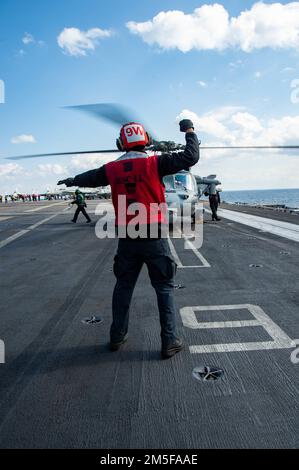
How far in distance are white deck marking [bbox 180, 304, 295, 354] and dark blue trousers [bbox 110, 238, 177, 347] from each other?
0.41m

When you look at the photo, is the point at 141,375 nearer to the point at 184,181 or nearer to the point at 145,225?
the point at 145,225

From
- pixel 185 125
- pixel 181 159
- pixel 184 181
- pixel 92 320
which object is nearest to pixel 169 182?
pixel 184 181

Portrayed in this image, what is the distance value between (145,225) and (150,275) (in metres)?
0.51

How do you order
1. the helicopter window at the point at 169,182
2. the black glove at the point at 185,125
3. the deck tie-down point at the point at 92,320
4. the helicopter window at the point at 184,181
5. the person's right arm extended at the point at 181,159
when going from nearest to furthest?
the person's right arm extended at the point at 181,159 → the black glove at the point at 185,125 → the deck tie-down point at the point at 92,320 → the helicopter window at the point at 169,182 → the helicopter window at the point at 184,181

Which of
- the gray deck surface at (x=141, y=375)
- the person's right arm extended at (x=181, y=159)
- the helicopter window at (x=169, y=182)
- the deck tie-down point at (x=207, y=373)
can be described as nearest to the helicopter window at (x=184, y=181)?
the helicopter window at (x=169, y=182)

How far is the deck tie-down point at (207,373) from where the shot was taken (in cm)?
284

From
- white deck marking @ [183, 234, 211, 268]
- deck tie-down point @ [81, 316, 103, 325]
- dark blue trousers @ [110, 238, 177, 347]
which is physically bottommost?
deck tie-down point @ [81, 316, 103, 325]

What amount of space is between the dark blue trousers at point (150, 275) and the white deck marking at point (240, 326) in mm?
415

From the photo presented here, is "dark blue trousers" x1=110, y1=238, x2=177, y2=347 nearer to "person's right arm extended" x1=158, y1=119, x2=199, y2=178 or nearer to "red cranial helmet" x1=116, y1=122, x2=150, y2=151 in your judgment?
"person's right arm extended" x1=158, y1=119, x2=199, y2=178

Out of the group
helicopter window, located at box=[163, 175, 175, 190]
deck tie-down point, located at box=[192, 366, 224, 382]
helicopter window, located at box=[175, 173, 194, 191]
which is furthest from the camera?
helicopter window, located at box=[175, 173, 194, 191]

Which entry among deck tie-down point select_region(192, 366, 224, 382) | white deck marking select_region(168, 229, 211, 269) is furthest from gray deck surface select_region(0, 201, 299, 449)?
white deck marking select_region(168, 229, 211, 269)

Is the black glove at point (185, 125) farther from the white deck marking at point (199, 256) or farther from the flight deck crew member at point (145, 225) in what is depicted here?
the white deck marking at point (199, 256)

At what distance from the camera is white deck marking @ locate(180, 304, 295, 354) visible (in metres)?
3.37

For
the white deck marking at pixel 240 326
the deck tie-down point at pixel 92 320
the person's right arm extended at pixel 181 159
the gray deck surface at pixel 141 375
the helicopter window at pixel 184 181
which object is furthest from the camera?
the helicopter window at pixel 184 181
